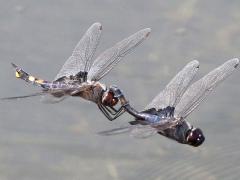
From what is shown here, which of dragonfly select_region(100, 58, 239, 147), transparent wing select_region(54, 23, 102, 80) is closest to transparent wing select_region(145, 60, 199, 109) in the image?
dragonfly select_region(100, 58, 239, 147)

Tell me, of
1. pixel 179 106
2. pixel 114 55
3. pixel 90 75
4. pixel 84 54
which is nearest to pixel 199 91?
pixel 179 106

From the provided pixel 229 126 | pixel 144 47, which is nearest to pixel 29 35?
pixel 144 47

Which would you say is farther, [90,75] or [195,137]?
[90,75]

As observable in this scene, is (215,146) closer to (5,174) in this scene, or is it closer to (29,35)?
(5,174)

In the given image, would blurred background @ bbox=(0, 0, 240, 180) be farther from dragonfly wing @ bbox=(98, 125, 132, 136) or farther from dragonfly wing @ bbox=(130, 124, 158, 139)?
dragonfly wing @ bbox=(98, 125, 132, 136)

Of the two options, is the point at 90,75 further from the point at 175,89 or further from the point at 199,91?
the point at 199,91
